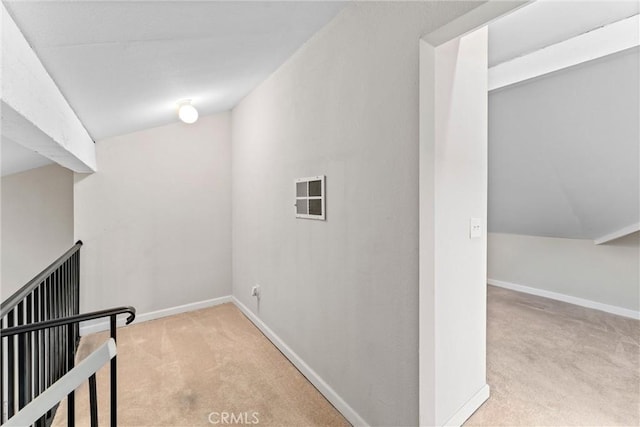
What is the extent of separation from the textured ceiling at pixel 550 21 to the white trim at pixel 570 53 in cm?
5

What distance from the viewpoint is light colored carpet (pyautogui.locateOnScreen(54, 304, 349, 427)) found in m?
1.77

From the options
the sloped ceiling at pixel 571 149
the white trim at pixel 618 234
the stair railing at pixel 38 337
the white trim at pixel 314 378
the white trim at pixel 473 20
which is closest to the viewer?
the white trim at pixel 473 20

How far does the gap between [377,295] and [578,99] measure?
7.39ft

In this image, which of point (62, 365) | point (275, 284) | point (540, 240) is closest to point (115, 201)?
point (62, 365)

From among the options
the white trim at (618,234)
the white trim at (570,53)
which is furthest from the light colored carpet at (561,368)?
the white trim at (570,53)

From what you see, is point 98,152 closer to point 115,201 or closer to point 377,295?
point 115,201

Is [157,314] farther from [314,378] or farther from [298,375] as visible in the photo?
[314,378]

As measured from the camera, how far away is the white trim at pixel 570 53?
1.78m

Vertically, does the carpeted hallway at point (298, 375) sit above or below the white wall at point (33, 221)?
below

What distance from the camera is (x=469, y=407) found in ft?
5.57

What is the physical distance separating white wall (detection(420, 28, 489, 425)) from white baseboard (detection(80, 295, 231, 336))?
2804 mm

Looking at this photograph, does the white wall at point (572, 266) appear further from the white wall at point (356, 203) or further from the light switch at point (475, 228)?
the white wall at point (356, 203)

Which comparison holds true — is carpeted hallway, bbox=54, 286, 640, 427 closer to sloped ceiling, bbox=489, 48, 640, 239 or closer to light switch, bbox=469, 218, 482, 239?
light switch, bbox=469, 218, 482, 239

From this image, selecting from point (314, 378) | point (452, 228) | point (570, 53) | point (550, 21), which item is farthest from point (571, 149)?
point (314, 378)
